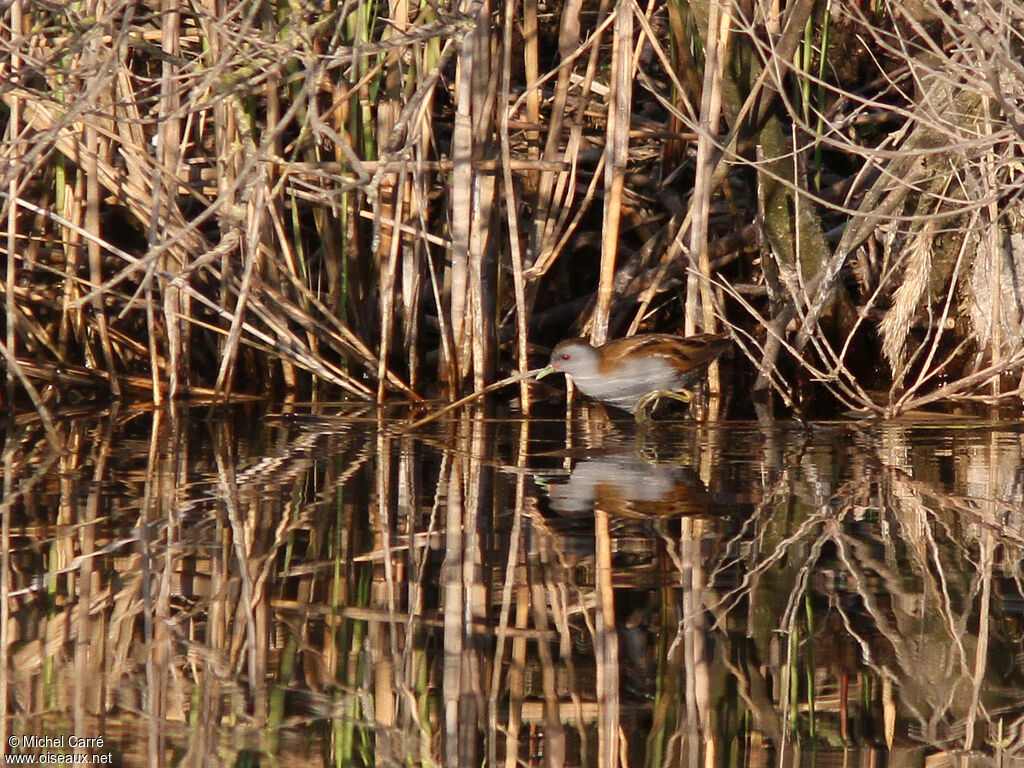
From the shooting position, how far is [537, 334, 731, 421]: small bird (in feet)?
20.9

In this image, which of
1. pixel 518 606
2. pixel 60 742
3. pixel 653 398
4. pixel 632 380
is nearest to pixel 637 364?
pixel 632 380

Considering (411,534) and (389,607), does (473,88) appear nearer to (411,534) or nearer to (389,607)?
(411,534)

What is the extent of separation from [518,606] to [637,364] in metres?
2.89

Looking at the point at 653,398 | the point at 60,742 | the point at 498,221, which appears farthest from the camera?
the point at 653,398

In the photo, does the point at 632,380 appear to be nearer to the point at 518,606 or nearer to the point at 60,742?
the point at 518,606

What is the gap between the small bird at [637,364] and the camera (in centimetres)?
637

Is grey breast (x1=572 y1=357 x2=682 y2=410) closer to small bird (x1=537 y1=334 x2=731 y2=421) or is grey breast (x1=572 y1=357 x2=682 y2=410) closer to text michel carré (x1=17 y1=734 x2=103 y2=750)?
small bird (x1=537 y1=334 x2=731 y2=421)

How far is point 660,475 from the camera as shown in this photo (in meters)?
5.18

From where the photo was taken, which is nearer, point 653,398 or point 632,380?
point 632,380

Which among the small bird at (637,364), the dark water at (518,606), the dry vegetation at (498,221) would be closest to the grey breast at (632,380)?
the small bird at (637,364)

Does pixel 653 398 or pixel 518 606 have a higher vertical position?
pixel 653 398

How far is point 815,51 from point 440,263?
2.14 meters

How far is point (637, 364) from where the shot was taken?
638cm

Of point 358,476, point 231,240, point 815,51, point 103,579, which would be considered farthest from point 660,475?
point 815,51
